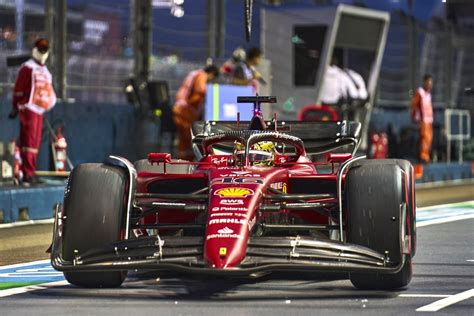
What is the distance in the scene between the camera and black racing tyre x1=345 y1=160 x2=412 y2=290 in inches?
420

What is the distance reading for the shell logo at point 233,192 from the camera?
1052 cm

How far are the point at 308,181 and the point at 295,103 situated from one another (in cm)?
1826

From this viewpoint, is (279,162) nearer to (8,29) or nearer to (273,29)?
(8,29)

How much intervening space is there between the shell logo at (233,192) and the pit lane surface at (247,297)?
66cm

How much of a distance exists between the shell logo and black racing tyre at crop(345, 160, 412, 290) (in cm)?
73

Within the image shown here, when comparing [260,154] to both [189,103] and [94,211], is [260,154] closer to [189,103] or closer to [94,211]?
[94,211]

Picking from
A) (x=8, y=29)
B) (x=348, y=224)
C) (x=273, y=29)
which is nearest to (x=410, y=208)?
(x=348, y=224)

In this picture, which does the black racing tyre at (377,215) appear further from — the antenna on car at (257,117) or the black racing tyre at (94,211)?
the antenna on car at (257,117)

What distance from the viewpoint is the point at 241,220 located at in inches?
403

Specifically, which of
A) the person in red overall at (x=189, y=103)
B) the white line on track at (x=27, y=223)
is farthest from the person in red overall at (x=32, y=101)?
the person in red overall at (x=189, y=103)

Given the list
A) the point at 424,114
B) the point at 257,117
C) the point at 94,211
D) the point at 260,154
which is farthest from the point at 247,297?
the point at 424,114

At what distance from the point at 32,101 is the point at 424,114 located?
13078mm

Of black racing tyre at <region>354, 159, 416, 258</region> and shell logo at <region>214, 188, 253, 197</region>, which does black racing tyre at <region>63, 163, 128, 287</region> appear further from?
black racing tyre at <region>354, 159, 416, 258</region>

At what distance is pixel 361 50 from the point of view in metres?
31.9
